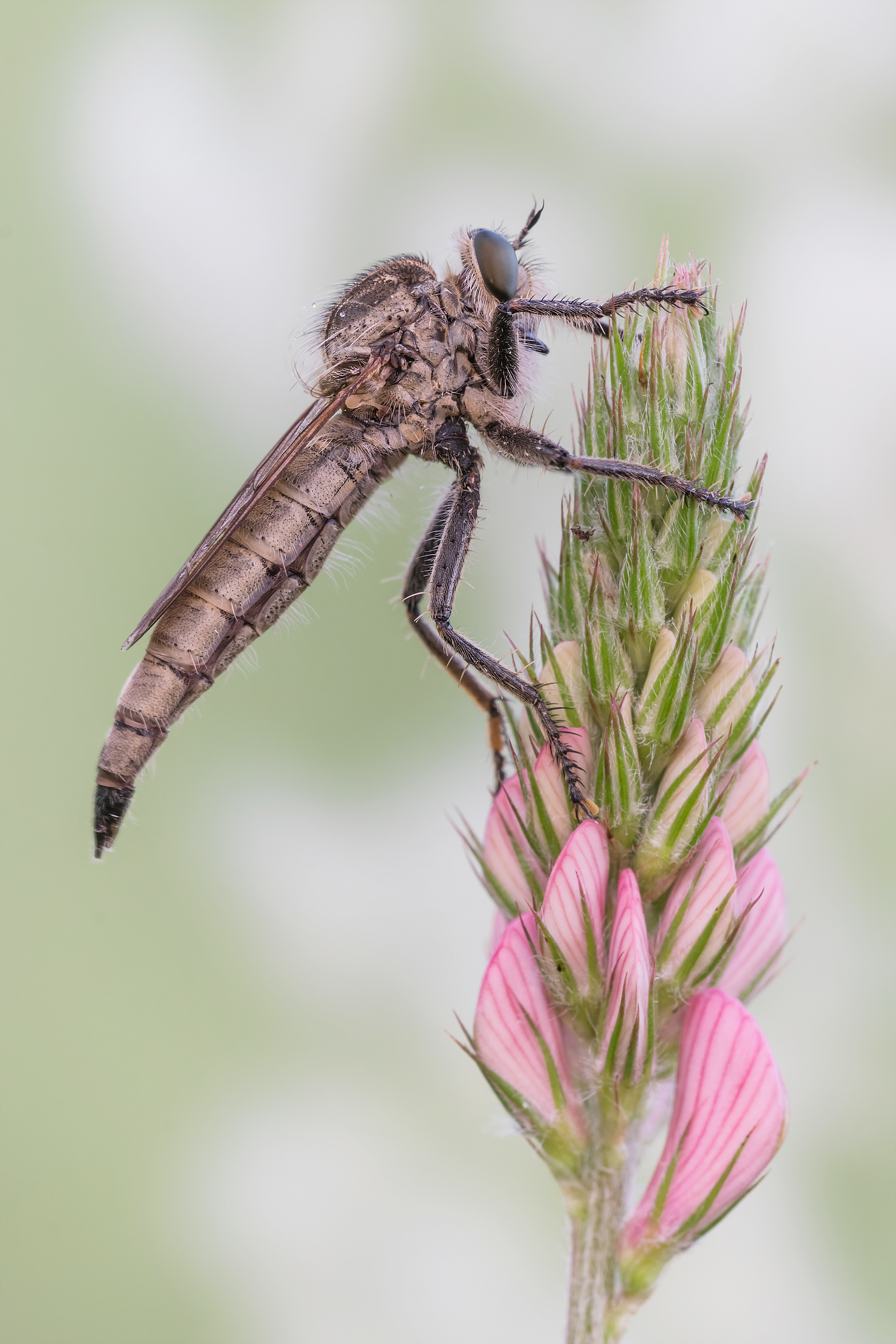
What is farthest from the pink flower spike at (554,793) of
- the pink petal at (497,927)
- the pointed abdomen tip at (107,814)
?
the pointed abdomen tip at (107,814)

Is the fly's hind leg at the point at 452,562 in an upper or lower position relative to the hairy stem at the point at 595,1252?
upper

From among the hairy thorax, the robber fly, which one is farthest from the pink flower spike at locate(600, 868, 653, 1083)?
the hairy thorax

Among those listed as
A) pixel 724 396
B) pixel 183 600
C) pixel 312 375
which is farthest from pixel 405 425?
pixel 724 396

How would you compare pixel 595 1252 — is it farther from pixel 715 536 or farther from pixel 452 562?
pixel 452 562

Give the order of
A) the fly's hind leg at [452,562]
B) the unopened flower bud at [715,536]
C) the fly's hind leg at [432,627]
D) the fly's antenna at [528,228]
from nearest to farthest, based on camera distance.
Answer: the unopened flower bud at [715,536] → the fly's hind leg at [452,562] → the fly's hind leg at [432,627] → the fly's antenna at [528,228]

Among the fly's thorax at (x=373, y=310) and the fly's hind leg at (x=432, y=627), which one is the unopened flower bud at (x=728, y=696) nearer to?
the fly's hind leg at (x=432, y=627)

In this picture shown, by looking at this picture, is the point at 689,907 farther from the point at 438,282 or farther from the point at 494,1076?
the point at 438,282
